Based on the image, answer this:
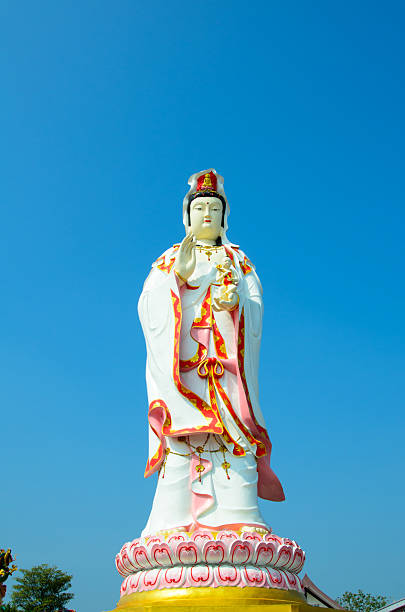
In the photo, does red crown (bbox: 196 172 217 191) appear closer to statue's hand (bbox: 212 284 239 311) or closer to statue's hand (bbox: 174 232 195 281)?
statue's hand (bbox: 174 232 195 281)

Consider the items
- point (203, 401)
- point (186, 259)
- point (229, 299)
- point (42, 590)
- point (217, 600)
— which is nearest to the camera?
point (217, 600)

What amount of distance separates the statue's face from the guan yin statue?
0.5 inches

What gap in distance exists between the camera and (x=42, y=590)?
1431 centimetres

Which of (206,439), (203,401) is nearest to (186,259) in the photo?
(203,401)

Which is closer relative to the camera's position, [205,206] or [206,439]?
[206,439]

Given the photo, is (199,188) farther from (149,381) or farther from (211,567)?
(211,567)

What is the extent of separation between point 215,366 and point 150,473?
136 cm

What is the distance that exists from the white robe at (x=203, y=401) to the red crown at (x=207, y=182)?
0.93 m

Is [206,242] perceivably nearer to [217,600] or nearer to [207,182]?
[207,182]

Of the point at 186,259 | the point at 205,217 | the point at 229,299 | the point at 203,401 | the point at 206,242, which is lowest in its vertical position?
the point at 203,401

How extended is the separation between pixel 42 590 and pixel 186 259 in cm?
977

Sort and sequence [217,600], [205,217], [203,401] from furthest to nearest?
1. [205,217]
2. [203,401]
3. [217,600]

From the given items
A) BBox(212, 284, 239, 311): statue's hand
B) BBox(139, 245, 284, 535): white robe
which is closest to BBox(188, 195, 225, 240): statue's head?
BBox(139, 245, 284, 535): white robe

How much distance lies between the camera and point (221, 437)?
7.14 metres
